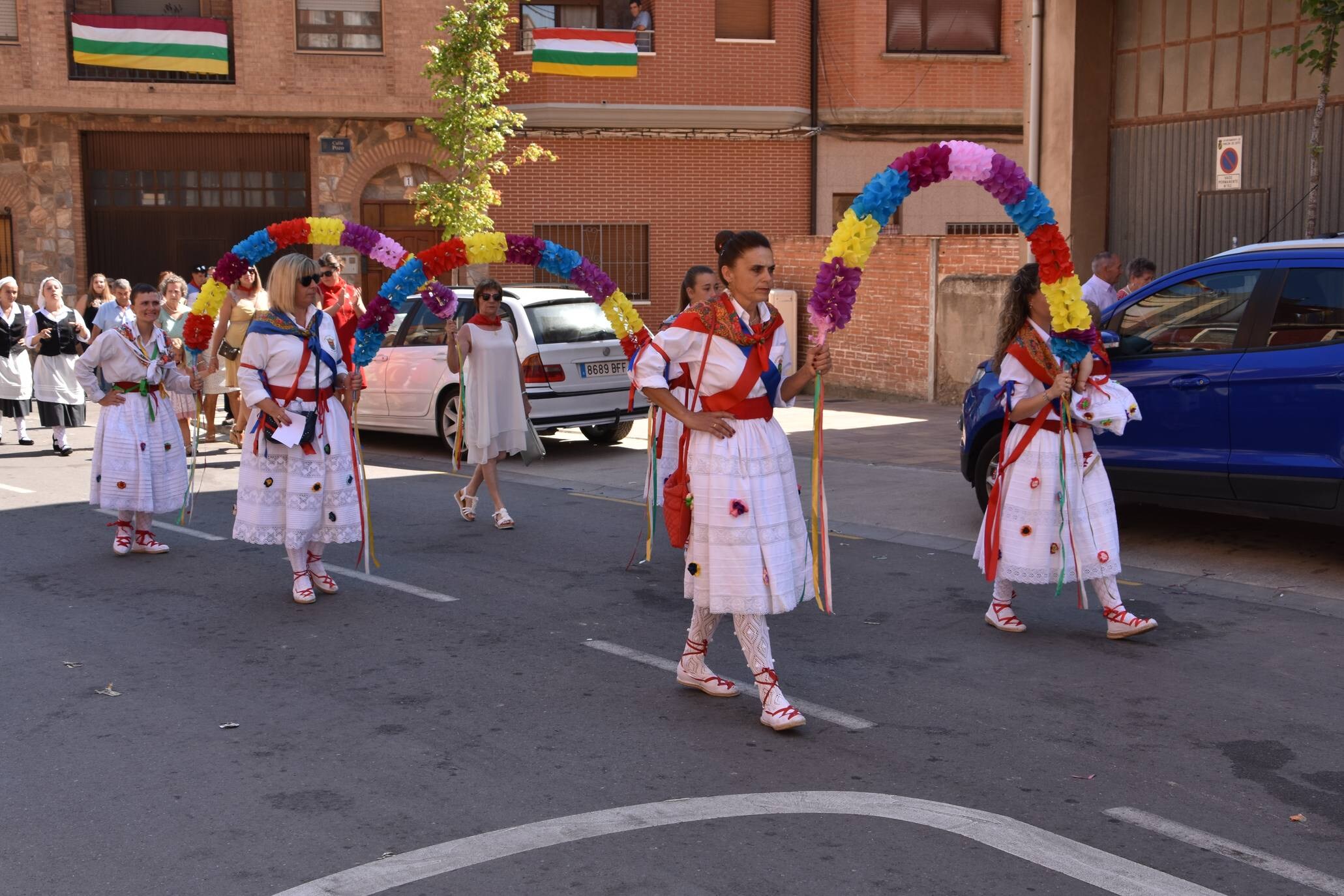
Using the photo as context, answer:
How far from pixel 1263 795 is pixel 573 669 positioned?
307cm

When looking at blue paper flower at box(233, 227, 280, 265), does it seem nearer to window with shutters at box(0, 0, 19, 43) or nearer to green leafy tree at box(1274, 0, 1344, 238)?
green leafy tree at box(1274, 0, 1344, 238)

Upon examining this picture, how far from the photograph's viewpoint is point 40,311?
16.2m

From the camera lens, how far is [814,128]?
25.5 meters

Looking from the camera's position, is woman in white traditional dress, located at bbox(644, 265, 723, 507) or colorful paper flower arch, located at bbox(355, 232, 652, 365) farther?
colorful paper flower arch, located at bbox(355, 232, 652, 365)

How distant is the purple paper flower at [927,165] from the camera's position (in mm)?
6926

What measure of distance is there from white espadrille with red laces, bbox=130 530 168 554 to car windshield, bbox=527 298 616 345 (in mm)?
5006

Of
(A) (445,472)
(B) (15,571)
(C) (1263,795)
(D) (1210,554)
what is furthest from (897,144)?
(C) (1263,795)

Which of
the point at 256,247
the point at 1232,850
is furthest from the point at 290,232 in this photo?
the point at 1232,850

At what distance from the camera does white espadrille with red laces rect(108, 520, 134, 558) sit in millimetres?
9797

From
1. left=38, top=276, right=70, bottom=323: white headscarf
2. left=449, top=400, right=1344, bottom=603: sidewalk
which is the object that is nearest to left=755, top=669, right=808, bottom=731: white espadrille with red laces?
left=449, top=400, right=1344, bottom=603: sidewalk

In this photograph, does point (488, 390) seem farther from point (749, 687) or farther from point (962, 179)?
point (749, 687)

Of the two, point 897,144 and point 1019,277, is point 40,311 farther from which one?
point 897,144

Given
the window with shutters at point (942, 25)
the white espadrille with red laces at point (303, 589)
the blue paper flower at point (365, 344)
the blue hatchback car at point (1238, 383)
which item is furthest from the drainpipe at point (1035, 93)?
the white espadrille with red laces at point (303, 589)

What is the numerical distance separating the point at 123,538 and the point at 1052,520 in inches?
242
